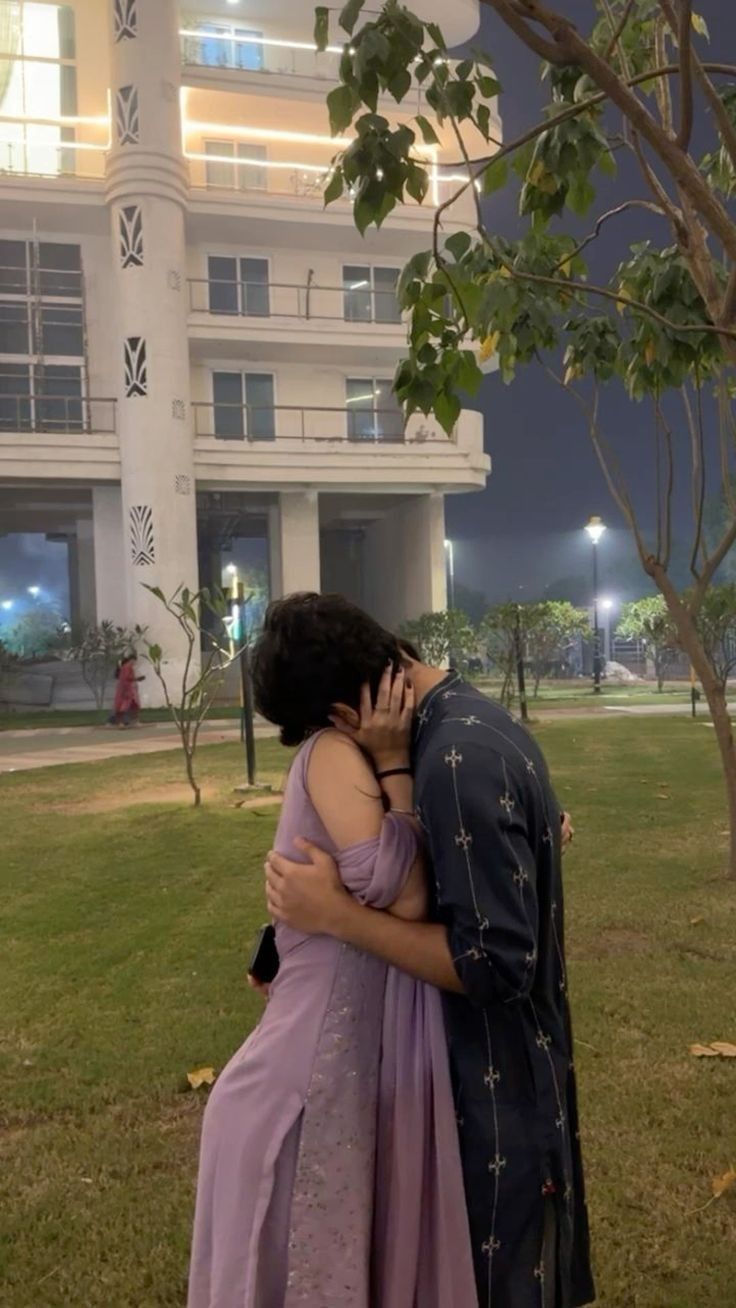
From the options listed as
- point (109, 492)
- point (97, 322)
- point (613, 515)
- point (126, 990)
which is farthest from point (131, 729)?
point (613, 515)

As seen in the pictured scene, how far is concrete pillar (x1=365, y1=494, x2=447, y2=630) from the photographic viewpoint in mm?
26250

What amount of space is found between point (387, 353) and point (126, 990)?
2289 cm

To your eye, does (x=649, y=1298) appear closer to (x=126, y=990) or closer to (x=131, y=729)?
(x=126, y=990)

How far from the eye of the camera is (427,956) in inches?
54.1

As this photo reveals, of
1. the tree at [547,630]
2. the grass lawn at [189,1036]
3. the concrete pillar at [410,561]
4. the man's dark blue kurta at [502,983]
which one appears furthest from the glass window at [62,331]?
the man's dark blue kurta at [502,983]

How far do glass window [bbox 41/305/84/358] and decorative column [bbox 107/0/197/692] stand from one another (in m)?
2.66

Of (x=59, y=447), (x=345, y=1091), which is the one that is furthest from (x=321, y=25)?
(x=59, y=447)

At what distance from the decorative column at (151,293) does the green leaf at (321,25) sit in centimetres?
2024

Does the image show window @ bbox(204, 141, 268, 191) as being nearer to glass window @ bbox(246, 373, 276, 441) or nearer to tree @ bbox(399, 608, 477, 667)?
glass window @ bbox(246, 373, 276, 441)

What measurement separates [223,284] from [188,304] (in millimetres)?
1803

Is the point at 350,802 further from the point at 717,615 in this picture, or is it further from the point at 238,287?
the point at 238,287

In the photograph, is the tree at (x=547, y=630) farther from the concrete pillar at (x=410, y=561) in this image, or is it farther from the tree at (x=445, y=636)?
the concrete pillar at (x=410, y=561)

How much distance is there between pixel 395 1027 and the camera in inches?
56.7

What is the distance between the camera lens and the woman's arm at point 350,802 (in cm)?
141
